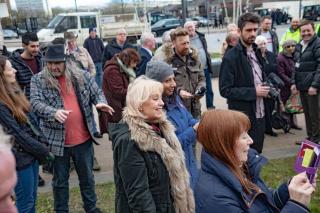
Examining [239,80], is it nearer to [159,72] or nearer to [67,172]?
[159,72]

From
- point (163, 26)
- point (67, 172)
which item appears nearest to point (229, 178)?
point (67, 172)

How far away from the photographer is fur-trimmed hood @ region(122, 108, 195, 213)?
8.61ft

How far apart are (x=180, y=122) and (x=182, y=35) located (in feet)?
5.55

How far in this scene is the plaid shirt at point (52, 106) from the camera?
142 inches

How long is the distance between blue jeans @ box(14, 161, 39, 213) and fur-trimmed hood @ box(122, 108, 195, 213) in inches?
43.6

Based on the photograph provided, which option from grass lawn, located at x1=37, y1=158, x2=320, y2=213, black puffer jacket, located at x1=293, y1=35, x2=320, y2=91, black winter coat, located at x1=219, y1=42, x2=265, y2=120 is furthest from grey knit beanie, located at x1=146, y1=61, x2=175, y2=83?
black puffer jacket, located at x1=293, y1=35, x2=320, y2=91

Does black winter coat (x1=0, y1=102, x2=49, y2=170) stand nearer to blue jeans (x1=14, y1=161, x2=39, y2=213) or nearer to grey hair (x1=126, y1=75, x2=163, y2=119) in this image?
blue jeans (x1=14, y1=161, x2=39, y2=213)

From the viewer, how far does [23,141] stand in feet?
10.3

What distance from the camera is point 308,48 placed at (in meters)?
5.41

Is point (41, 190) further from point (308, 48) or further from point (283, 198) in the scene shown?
point (308, 48)

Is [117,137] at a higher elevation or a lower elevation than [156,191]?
higher

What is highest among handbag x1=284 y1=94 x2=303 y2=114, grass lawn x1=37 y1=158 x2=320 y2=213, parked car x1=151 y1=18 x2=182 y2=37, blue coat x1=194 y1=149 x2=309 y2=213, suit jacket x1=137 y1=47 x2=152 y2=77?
blue coat x1=194 y1=149 x2=309 y2=213

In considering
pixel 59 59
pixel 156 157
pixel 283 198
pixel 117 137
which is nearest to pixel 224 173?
pixel 283 198

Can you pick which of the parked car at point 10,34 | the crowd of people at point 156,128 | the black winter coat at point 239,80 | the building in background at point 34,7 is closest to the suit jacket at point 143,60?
the crowd of people at point 156,128
